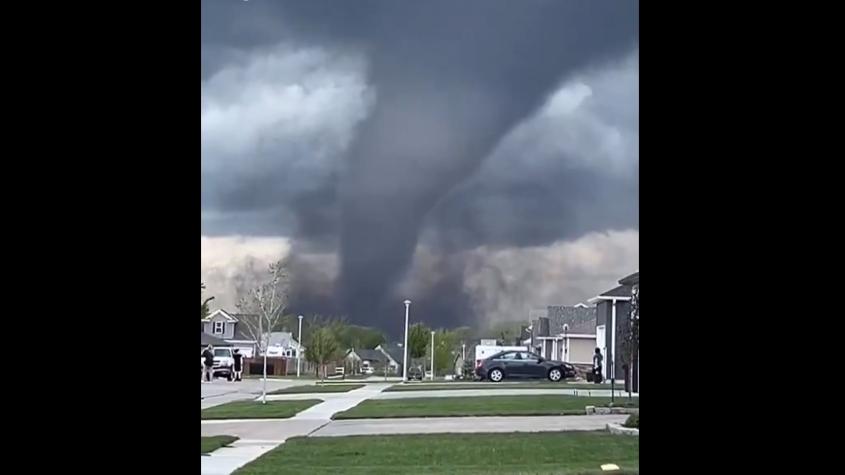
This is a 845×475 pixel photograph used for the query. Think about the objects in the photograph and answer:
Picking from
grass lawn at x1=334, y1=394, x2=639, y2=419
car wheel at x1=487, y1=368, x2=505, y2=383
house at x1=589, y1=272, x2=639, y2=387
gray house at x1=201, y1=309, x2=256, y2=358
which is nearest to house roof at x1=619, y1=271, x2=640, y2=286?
house at x1=589, y1=272, x2=639, y2=387

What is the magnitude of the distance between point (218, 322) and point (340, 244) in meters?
0.91

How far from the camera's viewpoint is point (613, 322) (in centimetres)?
567

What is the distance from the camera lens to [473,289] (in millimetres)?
5680

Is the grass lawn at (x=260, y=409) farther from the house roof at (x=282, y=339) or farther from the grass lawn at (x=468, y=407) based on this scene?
the house roof at (x=282, y=339)

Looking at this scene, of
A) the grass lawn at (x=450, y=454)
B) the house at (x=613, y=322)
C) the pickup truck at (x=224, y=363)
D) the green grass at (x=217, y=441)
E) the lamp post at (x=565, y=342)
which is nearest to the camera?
the green grass at (x=217, y=441)

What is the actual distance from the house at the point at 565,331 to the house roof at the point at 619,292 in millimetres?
160

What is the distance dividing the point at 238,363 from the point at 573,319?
7.13ft

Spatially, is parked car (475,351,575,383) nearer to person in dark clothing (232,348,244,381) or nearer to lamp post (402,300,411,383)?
lamp post (402,300,411,383)

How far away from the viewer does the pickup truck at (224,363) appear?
509 cm

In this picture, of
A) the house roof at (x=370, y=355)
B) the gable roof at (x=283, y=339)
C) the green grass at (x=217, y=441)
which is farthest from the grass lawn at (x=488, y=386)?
the green grass at (x=217, y=441)

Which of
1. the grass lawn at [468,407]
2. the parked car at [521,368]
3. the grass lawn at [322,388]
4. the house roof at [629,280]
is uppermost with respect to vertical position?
the house roof at [629,280]

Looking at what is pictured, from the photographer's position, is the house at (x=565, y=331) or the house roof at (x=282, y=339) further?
the house roof at (x=282, y=339)
